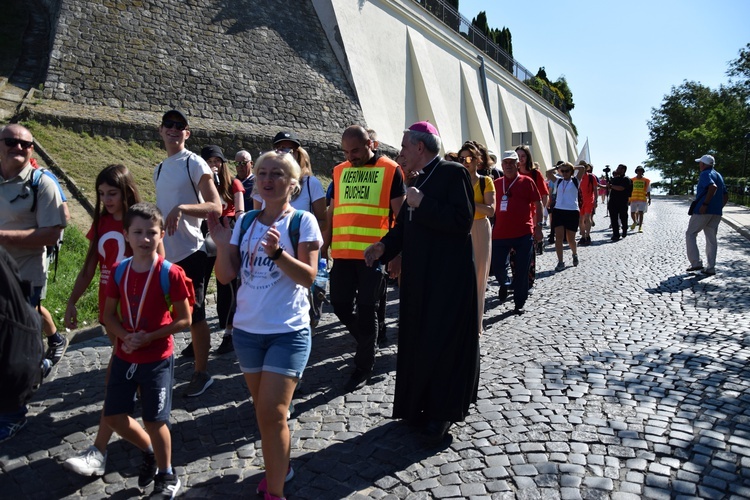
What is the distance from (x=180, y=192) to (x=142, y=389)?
1.83 meters

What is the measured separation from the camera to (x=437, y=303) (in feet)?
12.3

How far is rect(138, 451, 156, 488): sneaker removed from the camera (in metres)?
3.17

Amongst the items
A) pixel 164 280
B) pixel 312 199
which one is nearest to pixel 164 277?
pixel 164 280

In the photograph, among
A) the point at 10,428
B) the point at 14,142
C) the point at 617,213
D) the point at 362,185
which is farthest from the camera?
the point at 617,213

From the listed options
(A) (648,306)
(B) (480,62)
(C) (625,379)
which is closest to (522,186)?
(A) (648,306)

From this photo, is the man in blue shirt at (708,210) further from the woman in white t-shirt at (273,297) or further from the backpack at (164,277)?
the backpack at (164,277)

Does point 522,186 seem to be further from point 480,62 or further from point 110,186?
point 480,62

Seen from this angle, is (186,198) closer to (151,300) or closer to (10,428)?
(151,300)

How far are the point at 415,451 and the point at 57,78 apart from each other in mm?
17295

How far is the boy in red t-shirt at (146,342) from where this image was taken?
3.10 m

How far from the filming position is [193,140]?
17.9m

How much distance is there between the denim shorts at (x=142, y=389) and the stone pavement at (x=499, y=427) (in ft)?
1.51

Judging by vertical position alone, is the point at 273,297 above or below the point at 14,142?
below

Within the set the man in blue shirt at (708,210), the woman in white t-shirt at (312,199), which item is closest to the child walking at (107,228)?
the woman in white t-shirt at (312,199)
